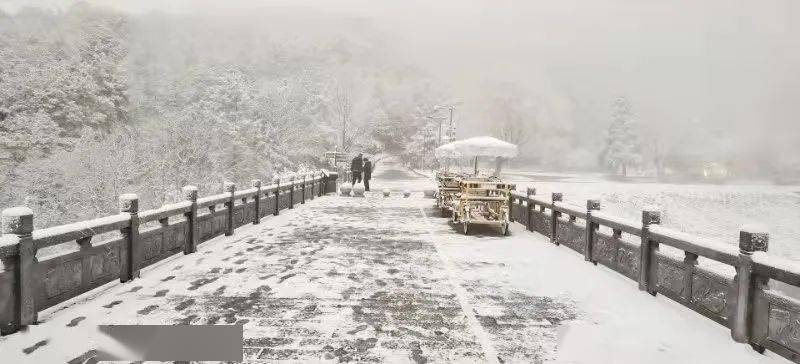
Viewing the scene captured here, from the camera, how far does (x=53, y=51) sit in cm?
4706

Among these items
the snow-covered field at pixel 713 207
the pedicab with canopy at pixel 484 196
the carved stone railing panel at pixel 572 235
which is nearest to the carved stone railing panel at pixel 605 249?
the carved stone railing panel at pixel 572 235

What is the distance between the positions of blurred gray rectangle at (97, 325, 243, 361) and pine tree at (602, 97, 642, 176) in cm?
7010

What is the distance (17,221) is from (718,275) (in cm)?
790

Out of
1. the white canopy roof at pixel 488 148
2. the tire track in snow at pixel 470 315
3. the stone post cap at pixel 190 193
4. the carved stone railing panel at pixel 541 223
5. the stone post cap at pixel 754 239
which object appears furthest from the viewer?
the white canopy roof at pixel 488 148

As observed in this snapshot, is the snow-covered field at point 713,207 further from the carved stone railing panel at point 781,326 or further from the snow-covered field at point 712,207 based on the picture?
the carved stone railing panel at point 781,326

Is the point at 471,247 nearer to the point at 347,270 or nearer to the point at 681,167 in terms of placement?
the point at 347,270

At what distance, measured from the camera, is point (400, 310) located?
575cm

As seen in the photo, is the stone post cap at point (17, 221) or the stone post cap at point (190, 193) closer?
the stone post cap at point (17, 221)

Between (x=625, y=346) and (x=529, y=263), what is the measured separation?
3.95 m

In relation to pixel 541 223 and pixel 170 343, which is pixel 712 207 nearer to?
pixel 541 223

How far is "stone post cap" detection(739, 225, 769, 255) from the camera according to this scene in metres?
4.82

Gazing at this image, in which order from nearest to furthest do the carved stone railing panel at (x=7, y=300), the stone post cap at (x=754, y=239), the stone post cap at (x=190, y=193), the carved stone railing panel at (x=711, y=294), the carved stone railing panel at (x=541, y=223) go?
the carved stone railing panel at (x=7, y=300)
the stone post cap at (x=754, y=239)
the carved stone railing panel at (x=711, y=294)
the stone post cap at (x=190, y=193)
the carved stone railing panel at (x=541, y=223)

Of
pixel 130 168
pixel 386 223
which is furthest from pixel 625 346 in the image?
pixel 130 168

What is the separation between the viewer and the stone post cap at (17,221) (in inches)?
193
